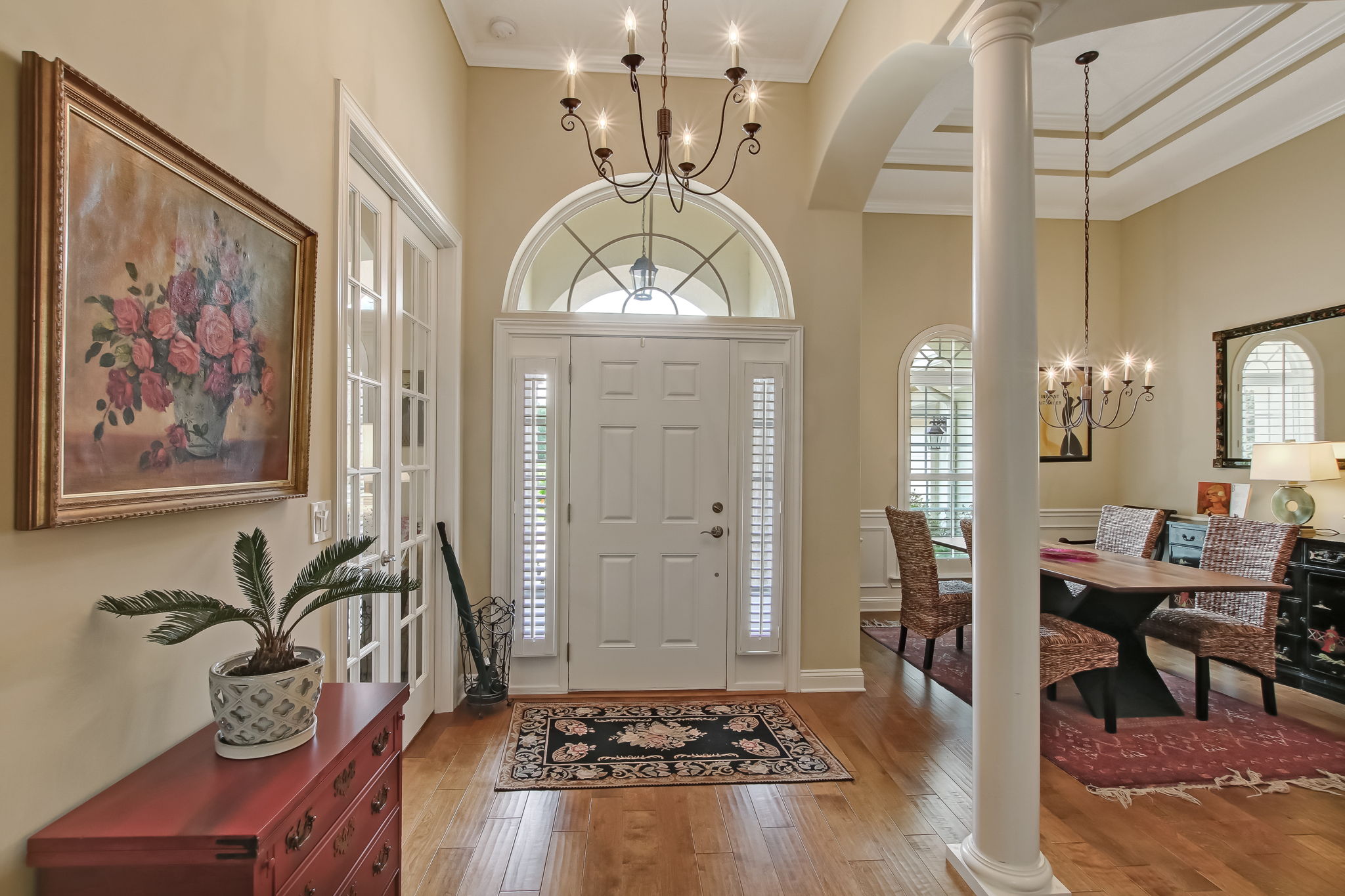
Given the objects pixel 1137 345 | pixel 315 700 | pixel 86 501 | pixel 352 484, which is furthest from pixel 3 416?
pixel 1137 345

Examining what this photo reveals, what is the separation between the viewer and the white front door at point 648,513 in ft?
12.7

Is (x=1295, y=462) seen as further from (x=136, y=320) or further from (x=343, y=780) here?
(x=136, y=320)

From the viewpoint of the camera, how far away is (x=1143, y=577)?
347 centimetres

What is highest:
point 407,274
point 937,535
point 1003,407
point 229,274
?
point 407,274

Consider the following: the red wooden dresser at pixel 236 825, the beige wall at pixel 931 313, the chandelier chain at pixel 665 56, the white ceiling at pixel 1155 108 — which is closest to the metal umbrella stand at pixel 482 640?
the red wooden dresser at pixel 236 825

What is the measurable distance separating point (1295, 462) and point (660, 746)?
3.88 meters

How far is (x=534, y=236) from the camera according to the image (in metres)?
3.89

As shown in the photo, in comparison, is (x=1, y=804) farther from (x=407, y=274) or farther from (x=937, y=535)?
(x=937, y=535)

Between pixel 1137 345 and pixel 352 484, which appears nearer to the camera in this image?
pixel 352 484

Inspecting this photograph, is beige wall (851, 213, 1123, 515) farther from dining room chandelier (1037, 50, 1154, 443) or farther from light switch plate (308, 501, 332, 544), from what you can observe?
light switch plate (308, 501, 332, 544)

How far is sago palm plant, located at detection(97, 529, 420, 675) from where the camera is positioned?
4.06 feet

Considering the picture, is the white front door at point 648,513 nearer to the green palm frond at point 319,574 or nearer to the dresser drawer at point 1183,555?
the green palm frond at point 319,574

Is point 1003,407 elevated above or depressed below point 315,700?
above

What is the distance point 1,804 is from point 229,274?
3.42ft
